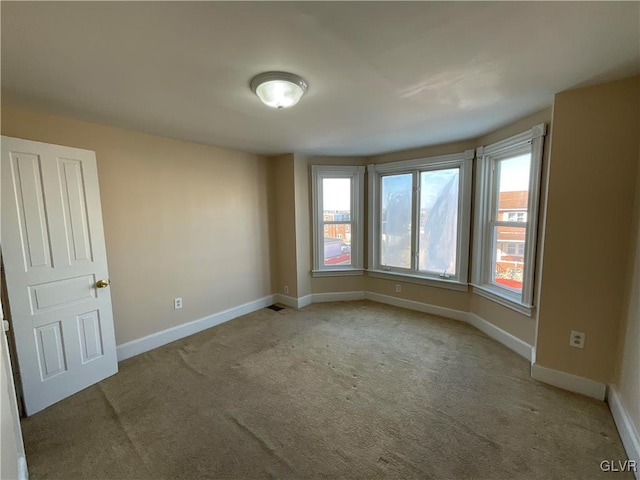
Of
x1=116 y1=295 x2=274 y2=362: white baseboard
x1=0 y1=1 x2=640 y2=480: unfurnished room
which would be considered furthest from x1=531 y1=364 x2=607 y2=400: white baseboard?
x1=116 y1=295 x2=274 y2=362: white baseboard

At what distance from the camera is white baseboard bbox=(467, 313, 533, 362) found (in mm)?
2599

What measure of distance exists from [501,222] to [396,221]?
53.8 inches

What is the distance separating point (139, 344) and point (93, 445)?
1.21m

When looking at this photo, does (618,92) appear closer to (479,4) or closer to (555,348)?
(479,4)

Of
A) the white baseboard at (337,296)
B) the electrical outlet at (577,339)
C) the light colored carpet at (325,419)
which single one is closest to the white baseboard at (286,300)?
the white baseboard at (337,296)

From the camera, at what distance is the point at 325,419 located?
190 cm

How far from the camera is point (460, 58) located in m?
1.51

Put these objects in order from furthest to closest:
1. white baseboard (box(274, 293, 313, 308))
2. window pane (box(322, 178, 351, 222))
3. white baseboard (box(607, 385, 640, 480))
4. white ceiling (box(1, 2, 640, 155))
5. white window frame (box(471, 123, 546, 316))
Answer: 1. window pane (box(322, 178, 351, 222))
2. white baseboard (box(274, 293, 313, 308))
3. white window frame (box(471, 123, 546, 316))
4. white baseboard (box(607, 385, 640, 480))
5. white ceiling (box(1, 2, 640, 155))

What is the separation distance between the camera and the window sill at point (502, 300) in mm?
2588

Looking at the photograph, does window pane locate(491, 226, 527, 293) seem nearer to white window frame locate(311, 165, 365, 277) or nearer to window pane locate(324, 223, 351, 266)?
white window frame locate(311, 165, 365, 277)

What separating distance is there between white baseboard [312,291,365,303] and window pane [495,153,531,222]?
222cm

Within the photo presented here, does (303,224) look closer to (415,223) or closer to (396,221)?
(396,221)

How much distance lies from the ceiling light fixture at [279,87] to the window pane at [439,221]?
8.14 feet

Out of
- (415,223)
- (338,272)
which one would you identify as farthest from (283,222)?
(415,223)
